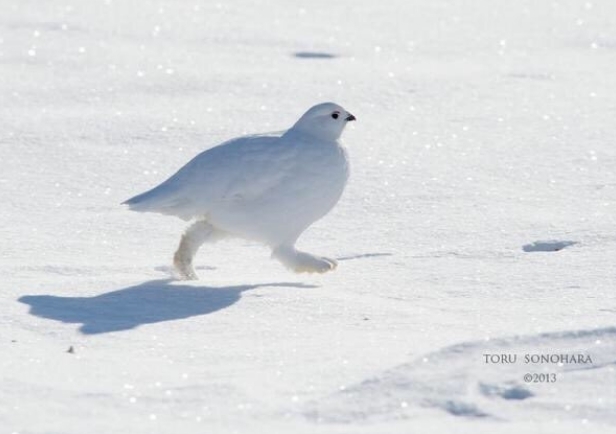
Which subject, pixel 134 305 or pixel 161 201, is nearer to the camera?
pixel 134 305

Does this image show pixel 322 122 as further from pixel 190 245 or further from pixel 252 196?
pixel 190 245

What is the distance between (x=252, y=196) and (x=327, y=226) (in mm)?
697

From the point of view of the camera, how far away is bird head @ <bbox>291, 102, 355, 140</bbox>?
15.1 feet

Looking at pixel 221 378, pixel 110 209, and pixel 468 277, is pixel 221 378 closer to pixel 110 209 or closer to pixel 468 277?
pixel 468 277

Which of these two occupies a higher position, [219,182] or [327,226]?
[219,182]

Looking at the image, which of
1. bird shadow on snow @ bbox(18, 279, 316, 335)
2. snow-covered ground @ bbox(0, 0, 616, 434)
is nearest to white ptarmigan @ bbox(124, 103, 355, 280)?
snow-covered ground @ bbox(0, 0, 616, 434)

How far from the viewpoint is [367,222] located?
501 cm

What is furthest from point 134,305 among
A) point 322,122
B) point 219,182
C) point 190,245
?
point 322,122

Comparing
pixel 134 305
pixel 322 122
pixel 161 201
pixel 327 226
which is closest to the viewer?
pixel 134 305

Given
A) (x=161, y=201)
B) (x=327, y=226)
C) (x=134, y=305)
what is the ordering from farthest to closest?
(x=327, y=226)
(x=161, y=201)
(x=134, y=305)

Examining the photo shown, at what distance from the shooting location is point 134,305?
388cm

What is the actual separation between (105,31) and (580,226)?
147 inches

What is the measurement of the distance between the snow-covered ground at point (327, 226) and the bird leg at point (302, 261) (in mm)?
38

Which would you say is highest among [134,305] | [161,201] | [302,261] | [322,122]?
[322,122]
